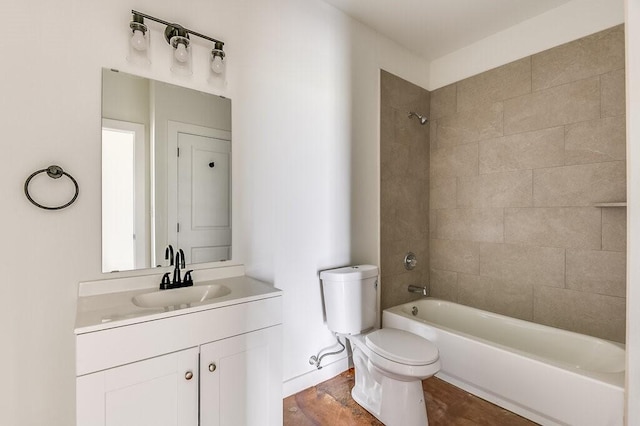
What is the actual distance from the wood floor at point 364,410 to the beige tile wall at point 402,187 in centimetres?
73

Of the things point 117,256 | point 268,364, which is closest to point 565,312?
point 268,364

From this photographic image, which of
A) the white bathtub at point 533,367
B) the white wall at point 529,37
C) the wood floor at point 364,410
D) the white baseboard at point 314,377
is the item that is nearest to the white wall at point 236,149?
the white baseboard at point 314,377

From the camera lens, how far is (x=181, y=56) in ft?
5.09

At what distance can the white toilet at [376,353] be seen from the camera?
5.37ft

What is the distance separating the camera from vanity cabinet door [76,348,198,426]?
1.04 meters

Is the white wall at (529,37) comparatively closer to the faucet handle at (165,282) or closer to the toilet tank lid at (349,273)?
the toilet tank lid at (349,273)

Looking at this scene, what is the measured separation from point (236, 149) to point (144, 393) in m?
1.24

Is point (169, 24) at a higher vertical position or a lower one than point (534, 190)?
higher

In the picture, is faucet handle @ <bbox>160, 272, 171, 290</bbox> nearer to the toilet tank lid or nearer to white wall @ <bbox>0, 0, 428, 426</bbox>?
white wall @ <bbox>0, 0, 428, 426</bbox>

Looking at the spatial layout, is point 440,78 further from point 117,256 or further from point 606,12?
point 117,256

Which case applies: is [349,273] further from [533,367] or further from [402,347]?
[533,367]

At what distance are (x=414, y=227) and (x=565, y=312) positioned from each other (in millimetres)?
1213

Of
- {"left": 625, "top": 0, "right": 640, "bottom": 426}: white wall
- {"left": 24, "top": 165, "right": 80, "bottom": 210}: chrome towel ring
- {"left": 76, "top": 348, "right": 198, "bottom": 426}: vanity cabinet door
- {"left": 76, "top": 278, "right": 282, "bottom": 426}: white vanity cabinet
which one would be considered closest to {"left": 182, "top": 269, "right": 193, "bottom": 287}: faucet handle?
{"left": 76, "top": 278, "right": 282, "bottom": 426}: white vanity cabinet

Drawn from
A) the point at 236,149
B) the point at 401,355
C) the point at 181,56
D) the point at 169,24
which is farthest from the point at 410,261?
the point at 169,24
